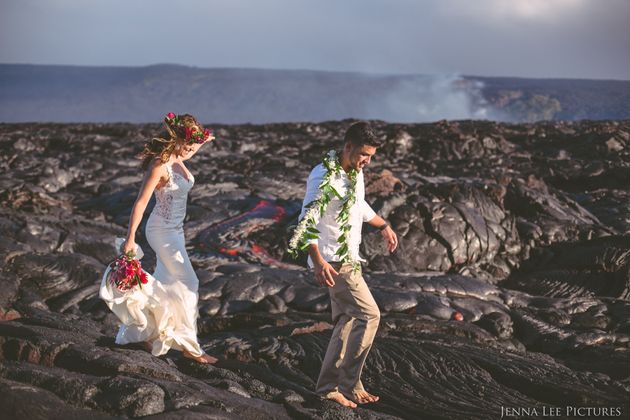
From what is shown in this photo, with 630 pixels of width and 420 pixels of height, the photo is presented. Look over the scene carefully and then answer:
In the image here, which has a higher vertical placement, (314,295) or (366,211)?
(366,211)

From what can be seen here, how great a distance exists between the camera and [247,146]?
72.7 feet

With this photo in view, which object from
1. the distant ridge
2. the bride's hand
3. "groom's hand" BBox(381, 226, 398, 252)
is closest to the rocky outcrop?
the bride's hand

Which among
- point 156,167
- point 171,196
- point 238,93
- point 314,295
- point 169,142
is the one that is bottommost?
point 314,295

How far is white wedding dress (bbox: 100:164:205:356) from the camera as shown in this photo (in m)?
5.42

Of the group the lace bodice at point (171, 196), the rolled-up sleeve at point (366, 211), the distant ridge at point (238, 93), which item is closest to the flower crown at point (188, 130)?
the lace bodice at point (171, 196)

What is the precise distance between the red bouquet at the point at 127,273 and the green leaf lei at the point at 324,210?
1367 mm

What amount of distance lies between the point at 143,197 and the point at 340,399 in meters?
2.17

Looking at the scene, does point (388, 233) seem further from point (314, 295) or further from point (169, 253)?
point (314, 295)

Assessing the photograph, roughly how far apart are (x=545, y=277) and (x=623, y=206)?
417 centimetres

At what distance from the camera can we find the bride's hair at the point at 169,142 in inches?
212

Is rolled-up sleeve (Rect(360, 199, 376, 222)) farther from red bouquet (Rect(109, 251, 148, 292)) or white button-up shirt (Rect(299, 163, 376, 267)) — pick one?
red bouquet (Rect(109, 251, 148, 292))

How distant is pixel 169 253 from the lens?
5.55m

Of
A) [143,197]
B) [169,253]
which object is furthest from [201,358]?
[143,197]

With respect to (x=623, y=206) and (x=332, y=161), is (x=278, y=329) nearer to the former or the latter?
(x=332, y=161)
